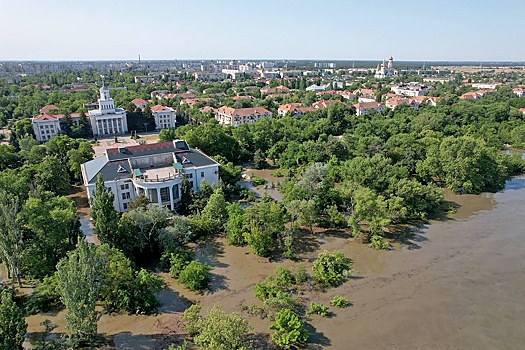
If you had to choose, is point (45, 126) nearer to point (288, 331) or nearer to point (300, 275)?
point (300, 275)

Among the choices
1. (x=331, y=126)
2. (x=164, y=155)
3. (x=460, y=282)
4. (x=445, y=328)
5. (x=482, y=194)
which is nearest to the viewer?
(x=445, y=328)

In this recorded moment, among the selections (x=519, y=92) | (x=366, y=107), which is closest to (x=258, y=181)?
(x=366, y=107)

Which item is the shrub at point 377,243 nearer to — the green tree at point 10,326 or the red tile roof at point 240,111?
the green tree at point 10,326

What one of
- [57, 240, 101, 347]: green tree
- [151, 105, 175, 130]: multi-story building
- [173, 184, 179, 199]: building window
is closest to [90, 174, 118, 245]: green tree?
[57, 240, 101, 347]: green tree

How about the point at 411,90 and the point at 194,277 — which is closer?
the point at 194,277

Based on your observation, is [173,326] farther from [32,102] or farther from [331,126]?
[32,102]

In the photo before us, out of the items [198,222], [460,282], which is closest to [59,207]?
[198,222]
